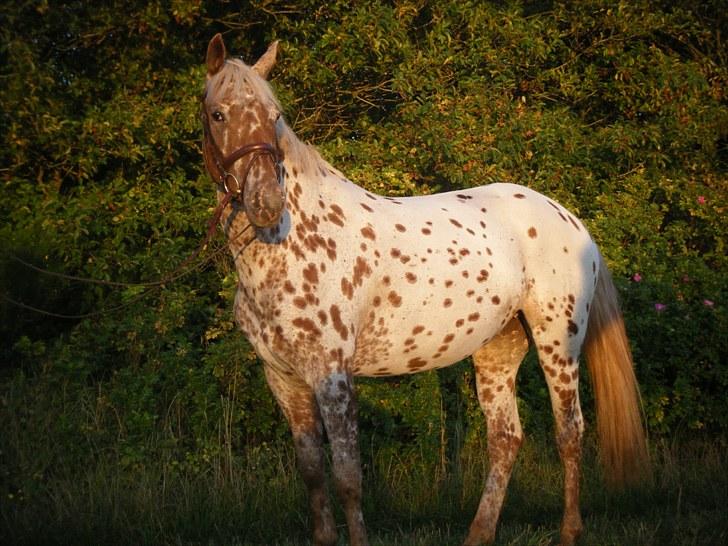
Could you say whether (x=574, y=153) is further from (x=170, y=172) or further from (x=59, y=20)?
(x=59, y=20)

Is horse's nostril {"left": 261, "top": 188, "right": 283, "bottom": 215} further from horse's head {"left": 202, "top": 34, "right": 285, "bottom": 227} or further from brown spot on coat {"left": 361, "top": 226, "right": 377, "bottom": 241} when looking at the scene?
brown spot on coat {"left": 361, "top": 226, "right": 377, "bottom": 241}

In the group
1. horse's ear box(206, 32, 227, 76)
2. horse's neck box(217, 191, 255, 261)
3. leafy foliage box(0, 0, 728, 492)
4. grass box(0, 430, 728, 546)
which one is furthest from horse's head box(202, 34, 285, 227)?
leafy foliage box(0, 0, 728, 492)

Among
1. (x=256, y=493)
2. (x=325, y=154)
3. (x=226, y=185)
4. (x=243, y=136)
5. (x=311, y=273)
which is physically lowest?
(x=256, y=493)

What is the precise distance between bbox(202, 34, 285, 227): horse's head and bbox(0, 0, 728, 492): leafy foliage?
2401mm

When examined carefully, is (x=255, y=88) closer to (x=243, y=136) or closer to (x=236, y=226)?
(x=243, y=136)

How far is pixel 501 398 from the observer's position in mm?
5043

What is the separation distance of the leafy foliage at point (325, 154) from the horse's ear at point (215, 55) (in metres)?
2.52

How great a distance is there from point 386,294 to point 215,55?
1420 millimetres

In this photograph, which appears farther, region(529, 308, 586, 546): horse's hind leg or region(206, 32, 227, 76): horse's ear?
region(529, 308, 586, 546): horse's hind leg

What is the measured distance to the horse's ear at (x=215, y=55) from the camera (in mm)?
3754

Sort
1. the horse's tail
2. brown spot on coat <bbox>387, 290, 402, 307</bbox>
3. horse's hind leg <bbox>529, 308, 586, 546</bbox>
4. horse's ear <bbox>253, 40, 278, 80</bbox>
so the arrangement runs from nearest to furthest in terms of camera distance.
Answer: horse's ear <bbox>253, 40, 278, 80</bbox> < brown spot on coat <bbox>387, 290, 402, 307</bbox> < horse's hind leg <bbox>529, 308, 586, 546</bbox> < the horse's tail

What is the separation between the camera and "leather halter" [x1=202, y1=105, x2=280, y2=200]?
3.57 meters

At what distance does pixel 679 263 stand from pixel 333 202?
175 inches

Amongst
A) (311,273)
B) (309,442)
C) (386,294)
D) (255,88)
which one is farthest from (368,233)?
(309,442)
